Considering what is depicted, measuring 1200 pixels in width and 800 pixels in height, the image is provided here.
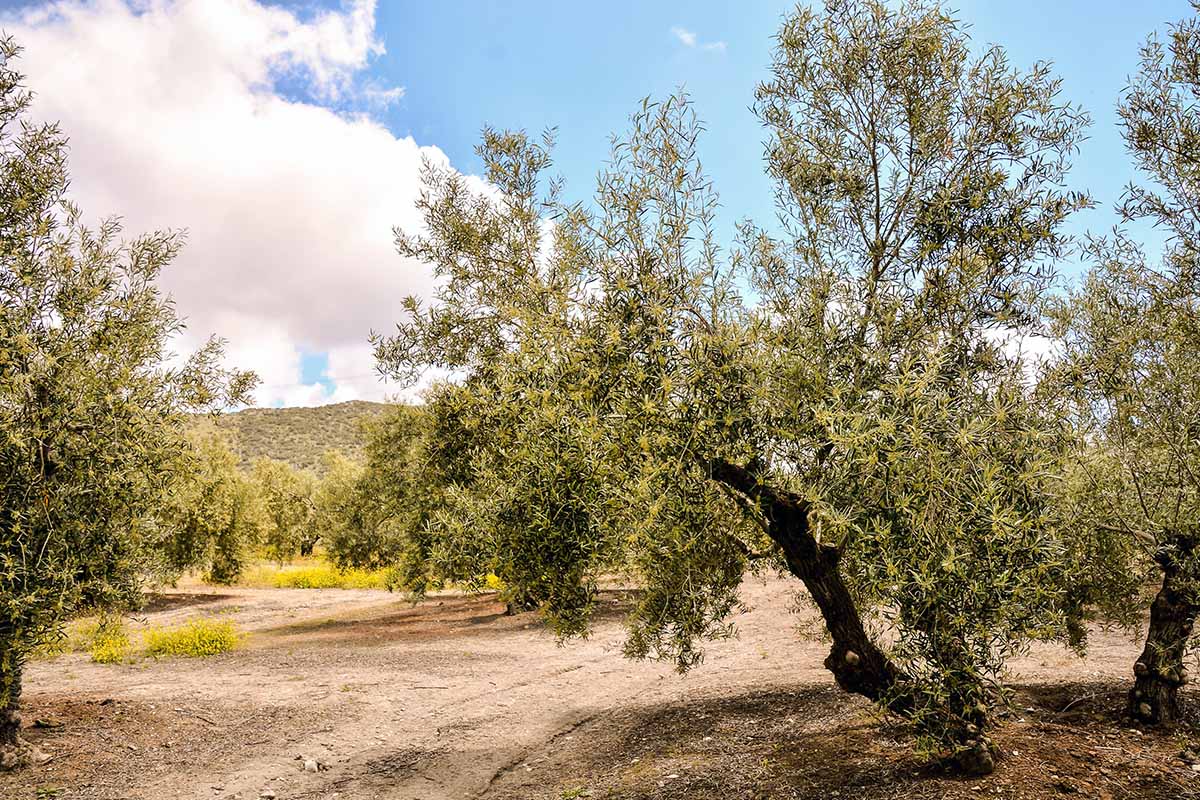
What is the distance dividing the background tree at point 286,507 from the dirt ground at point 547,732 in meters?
35.1

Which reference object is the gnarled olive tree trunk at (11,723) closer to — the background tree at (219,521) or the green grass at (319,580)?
the background tree at (219,521)

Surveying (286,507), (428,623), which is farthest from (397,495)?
(286,507)

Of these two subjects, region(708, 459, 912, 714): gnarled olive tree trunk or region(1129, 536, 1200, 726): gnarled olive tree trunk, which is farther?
region(1129, 536, 1200, 726): gnarled olive tree trunk

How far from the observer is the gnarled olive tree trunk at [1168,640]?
27.7 feet

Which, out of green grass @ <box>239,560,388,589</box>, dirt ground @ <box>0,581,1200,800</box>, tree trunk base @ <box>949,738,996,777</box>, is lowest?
green grass @ <box>239,560,388,589</box>

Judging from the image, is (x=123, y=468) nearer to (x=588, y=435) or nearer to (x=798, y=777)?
(x=588, y=435)

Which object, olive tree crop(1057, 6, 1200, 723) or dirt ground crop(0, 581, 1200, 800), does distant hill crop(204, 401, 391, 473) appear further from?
olive tree crop(1057, 6, 1200, 723)

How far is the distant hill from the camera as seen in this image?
110688mm

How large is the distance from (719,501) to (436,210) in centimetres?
999

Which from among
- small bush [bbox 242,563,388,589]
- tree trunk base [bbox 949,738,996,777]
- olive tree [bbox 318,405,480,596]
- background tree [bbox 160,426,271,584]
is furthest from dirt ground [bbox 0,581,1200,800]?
small bush [bbox 242,563,388,589]

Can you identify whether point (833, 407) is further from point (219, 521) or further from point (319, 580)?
point (319, 580)

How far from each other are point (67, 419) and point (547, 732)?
27.6 feet

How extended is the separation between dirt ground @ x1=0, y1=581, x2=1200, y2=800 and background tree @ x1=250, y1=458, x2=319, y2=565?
3508 centimetres

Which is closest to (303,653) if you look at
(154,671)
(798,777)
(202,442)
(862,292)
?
(154,671)
